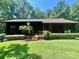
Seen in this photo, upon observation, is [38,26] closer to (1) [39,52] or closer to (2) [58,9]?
(1) [39,52]

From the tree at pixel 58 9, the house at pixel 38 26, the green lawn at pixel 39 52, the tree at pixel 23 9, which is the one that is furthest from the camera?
the tree at pixel 58 9

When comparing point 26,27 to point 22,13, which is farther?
point 22,13

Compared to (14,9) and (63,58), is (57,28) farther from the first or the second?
(14,9)

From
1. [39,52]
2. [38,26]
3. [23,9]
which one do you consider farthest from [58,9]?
[39,52]

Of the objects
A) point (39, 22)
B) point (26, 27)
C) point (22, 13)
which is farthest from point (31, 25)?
point (22, 13)

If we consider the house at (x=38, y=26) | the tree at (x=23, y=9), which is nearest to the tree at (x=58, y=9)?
the tree at (x=23, y=9)

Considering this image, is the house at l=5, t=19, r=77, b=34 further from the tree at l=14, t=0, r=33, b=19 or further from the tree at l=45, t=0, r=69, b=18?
the tree at l=45, t=0, r=69, b=18

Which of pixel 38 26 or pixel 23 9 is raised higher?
pixel 38 26

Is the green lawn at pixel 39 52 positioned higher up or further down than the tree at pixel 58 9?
higher up

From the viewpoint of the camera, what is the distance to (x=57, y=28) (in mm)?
33906

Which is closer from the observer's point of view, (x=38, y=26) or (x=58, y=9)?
(x=38, y=26)

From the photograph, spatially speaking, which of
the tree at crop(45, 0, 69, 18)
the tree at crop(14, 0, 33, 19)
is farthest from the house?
the tree at crop(45, 0, 69, 18)

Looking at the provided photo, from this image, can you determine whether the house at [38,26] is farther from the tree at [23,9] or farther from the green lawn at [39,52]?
the tree at [23,9]

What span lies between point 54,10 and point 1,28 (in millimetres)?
30201
